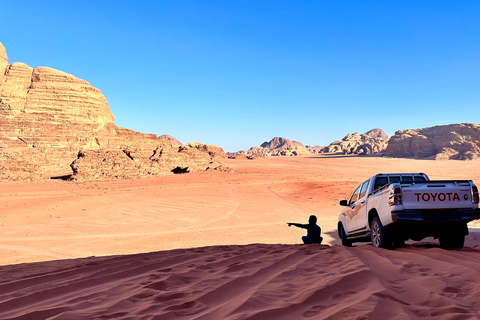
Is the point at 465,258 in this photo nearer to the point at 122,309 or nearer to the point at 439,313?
the point at 439,313

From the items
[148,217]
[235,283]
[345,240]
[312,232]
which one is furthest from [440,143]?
[235,283]

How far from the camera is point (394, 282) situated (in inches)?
149

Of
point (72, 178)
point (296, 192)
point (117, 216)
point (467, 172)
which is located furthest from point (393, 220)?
point (467, 172)

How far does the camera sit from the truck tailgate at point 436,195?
632 centimetres

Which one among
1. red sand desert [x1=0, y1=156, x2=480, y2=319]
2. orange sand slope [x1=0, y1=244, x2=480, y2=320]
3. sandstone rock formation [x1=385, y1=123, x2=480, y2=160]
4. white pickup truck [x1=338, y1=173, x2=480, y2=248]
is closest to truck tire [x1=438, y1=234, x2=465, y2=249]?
white pickup truck [x1=338, y1=173, x2=480, y2=248]

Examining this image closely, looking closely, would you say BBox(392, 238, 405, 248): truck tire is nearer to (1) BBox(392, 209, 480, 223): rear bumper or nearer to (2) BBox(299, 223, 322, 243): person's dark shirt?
(1) BBox(392, 209, 480, 223): rear bumper

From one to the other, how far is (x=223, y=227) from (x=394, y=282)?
434 inches

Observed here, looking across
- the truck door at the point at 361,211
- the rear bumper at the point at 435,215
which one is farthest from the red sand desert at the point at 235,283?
the truck door at the point at 361,211

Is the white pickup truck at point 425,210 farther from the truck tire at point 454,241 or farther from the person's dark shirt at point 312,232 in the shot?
the person's dark shirt at point 312,232

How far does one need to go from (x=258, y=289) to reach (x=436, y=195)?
4.78 m

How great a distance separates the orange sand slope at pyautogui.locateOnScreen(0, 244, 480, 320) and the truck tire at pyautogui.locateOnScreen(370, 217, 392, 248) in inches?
41.7

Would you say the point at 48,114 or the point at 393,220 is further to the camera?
the point at 48,114

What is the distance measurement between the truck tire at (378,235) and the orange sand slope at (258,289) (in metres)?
1.06

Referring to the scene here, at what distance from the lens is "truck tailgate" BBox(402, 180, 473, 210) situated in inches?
249
